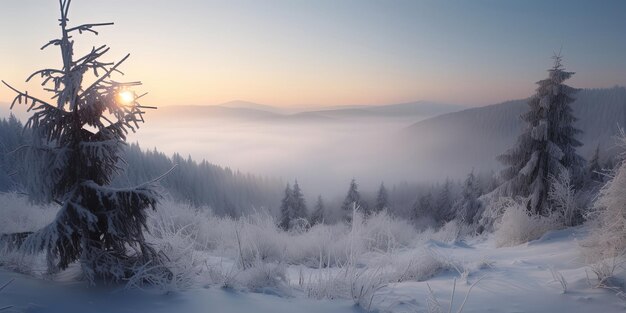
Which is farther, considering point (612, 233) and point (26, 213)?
point (26, 213)

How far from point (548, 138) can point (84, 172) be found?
57.4 feet

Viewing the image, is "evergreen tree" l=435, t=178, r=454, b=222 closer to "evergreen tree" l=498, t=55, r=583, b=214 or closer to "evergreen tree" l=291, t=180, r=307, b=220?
"evergreen tree" l=291, t=180, r=307, b=220

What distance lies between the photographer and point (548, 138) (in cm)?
1492

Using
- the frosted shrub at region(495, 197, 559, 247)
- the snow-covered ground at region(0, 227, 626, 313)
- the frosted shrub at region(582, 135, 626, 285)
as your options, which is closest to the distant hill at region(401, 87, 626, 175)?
the frosted shrub at region(495, 197, 559, 247)

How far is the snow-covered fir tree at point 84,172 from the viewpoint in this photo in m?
3.71

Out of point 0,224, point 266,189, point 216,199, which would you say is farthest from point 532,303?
point 266,189

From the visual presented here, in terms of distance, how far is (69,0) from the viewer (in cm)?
383

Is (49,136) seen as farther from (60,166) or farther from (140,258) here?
(140,258)

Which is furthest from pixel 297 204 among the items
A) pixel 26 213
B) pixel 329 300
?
pixel 329 300

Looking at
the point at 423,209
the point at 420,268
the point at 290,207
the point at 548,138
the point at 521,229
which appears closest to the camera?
the point at 420,268

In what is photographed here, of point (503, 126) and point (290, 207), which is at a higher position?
point (503, 126)

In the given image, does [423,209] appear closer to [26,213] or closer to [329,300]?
[26,213]

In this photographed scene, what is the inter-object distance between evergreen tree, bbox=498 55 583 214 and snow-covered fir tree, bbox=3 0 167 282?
15682 millimetres

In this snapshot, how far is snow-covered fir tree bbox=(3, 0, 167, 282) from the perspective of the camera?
146 inches
